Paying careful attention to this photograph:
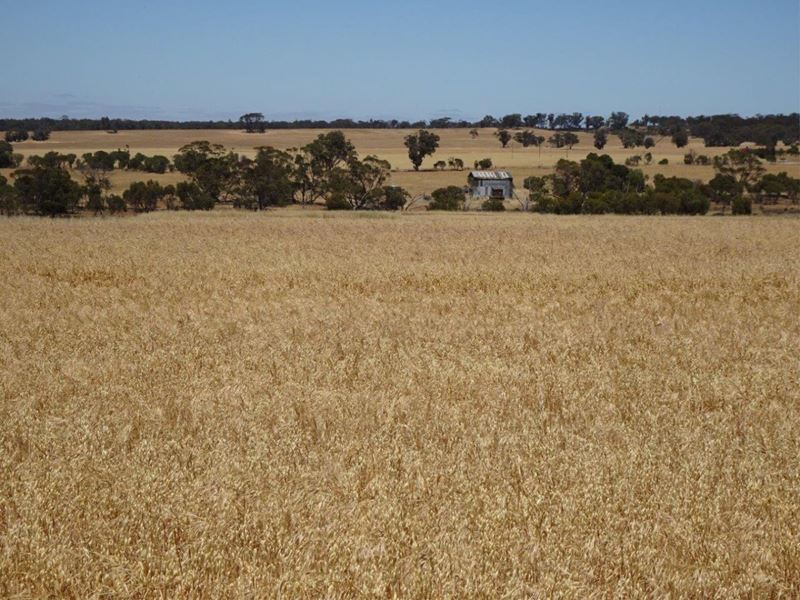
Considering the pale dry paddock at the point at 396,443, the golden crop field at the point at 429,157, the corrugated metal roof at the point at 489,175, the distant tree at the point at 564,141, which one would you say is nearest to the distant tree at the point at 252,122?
the golden crop field at the point at 429,157

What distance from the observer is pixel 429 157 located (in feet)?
385

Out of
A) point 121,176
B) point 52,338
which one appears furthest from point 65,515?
point 121,176

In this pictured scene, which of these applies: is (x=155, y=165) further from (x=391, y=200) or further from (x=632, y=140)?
(x=632, y=140)

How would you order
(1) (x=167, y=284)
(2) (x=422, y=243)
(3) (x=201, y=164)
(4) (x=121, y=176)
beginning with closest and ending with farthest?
1. (1) (x=167, y=284)
2. (2) (x=422, y=243)
3. (3) (x=201, y=164)
4. (4) (x=121, y=176)

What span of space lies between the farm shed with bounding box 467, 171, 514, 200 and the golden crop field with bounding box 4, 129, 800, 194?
16.4 feet

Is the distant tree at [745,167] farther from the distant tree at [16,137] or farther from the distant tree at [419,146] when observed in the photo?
the distant tree at [16,137]

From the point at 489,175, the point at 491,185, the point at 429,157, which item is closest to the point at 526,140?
the point at 429,157

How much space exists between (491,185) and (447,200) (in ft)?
56.1

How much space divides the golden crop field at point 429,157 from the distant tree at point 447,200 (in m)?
12.2

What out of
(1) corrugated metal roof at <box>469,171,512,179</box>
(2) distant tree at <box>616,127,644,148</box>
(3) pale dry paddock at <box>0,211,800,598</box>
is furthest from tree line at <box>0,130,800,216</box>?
(2) distant tree at <box>616,127,644,148</box>

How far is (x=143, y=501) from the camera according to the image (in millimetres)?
4805

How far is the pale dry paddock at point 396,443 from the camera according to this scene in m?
4.17

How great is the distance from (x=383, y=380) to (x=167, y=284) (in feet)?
27.0

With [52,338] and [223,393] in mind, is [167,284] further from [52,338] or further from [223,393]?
[223,393]
